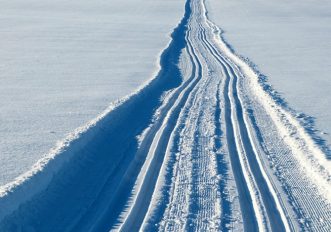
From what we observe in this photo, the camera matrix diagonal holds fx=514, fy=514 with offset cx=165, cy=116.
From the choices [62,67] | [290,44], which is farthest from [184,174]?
[290,44]

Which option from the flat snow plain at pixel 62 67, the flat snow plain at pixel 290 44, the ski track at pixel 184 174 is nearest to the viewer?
the ski track at pixel 184 174

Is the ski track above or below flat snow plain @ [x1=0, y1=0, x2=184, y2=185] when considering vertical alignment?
below

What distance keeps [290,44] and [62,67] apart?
11.7m

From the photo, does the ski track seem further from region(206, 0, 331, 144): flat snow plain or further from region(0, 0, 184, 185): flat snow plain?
region(206, 0, 331, 144): flat snow plain

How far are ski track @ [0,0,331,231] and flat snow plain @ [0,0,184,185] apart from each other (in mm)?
798

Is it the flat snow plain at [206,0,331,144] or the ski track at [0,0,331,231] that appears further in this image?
the flat snow plain at [206,0,331,144]

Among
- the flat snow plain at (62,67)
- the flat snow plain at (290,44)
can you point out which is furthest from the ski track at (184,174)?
the flat snow plain at (290,44)

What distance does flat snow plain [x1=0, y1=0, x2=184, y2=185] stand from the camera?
1059 cm

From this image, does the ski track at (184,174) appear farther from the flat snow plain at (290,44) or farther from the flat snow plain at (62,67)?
the flat snow plain at (290,44)

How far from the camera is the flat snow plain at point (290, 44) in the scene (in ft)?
47.4

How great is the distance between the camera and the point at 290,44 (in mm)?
24344

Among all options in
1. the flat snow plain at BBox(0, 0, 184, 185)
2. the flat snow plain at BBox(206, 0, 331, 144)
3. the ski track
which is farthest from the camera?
the flat snow plain at BBox(206, 0, 331, 144)

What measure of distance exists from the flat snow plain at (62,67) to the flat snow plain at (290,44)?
3.90 meters

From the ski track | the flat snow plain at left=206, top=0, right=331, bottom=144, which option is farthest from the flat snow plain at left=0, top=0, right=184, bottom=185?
the flat snow plain at left=206, top=0, right=331, bottom=144
